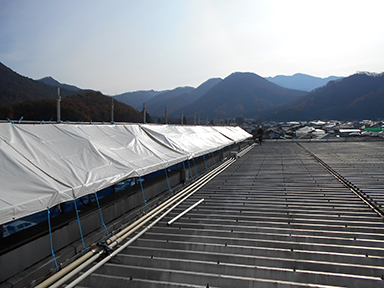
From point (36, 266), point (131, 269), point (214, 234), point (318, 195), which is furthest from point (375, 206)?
point (36, 266)

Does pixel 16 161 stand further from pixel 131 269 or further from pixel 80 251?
pixel 131 269

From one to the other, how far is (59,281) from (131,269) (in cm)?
119

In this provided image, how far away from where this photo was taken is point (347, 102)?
177625 millimetres

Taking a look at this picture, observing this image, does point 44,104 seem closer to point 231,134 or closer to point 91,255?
point 231,134

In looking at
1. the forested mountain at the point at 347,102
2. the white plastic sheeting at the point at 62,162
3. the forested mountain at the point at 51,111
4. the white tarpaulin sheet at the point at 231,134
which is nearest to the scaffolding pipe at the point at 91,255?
the white plastic sheeting at the point at 62,162

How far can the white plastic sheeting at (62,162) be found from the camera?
4586mm

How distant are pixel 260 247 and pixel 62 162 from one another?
4.80 m

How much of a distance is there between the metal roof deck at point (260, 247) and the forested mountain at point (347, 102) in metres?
185

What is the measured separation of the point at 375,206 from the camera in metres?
7.95

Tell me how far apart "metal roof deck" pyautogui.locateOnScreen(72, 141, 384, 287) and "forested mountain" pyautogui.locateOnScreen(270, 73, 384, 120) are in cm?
18495

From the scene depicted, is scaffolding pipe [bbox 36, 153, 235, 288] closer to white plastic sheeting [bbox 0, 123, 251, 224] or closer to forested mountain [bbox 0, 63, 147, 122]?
white plastic sheeting [bbox 0, 123, 251, 224]

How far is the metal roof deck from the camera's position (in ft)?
14.8

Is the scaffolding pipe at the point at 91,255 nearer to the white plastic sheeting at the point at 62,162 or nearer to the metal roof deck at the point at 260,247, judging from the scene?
the metal roof deck at the point at 260,247

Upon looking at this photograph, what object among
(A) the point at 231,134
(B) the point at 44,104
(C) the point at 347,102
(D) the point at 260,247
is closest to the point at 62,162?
(D) the point at 260,247
